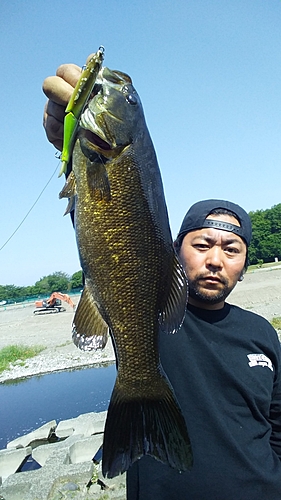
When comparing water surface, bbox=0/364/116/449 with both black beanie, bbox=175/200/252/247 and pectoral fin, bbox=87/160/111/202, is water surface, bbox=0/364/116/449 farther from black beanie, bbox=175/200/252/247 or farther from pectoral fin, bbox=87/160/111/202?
pectoral fin, bbox=87/160/111/202

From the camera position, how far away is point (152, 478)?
7.93ft

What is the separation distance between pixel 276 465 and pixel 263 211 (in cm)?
8381

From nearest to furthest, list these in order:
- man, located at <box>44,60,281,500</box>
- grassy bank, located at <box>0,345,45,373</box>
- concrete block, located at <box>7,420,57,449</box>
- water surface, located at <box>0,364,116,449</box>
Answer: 1. man, located at <box>44,60,281,500</box>
2. concrete block, located at <box>7,420,57,449</box>
3. water surface, located at <box>0,364,116,449</box>
4. grassy bank, located at <box>0,345,45,373</box>

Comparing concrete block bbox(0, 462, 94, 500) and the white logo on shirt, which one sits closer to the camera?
the white logo on shirt

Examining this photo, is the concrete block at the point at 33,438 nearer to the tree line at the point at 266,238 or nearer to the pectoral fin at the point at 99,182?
the pectoral fin at the point at 99,182

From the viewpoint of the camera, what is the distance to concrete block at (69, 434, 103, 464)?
753cm

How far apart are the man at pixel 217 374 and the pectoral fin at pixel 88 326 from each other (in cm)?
84

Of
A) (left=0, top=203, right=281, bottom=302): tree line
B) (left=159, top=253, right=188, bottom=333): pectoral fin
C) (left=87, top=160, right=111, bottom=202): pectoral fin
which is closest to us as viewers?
(left=87, top=160, right=111, bottom=202): pectoral fin

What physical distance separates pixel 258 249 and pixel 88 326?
73.7 meters

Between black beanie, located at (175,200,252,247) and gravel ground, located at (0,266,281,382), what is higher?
black beanie, located at (175,200,252,247)

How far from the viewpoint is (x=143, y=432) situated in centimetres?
206

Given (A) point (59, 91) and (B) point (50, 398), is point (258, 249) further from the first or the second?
(A) point (59, 91)

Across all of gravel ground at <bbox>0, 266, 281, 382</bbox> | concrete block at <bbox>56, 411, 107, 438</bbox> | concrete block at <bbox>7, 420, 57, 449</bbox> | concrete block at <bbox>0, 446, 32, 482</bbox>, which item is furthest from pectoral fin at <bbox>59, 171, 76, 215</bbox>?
gravel ground at <bbox>0, 266, 281, 382</bbox>

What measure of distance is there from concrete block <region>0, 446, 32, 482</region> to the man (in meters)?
7.76
